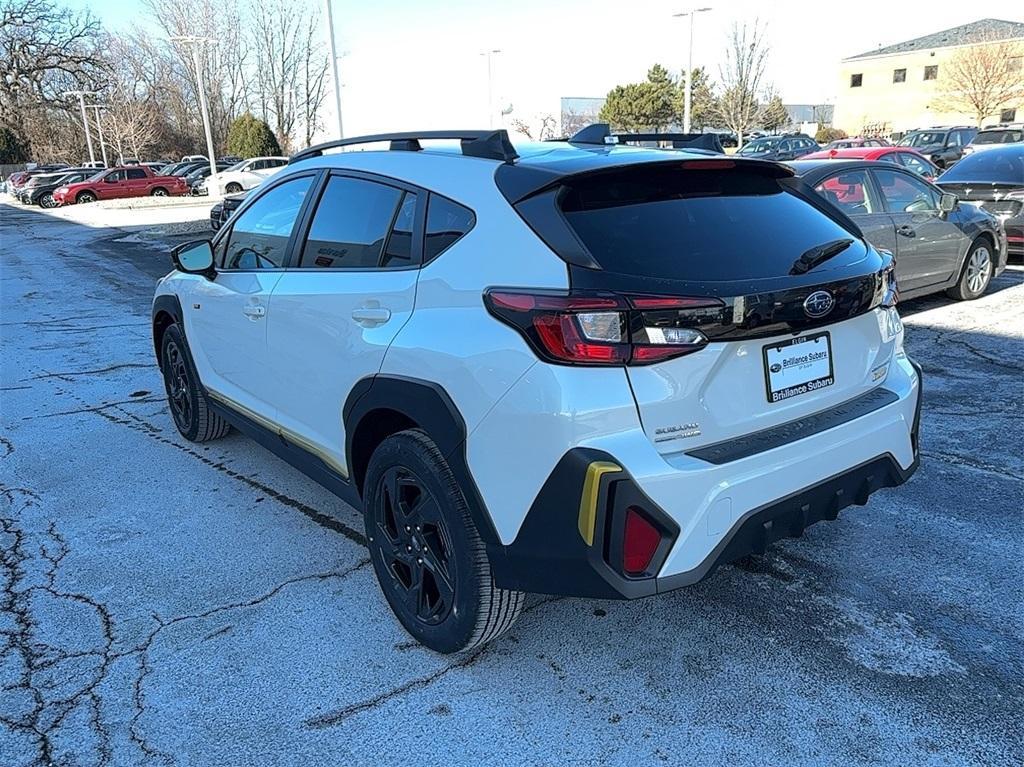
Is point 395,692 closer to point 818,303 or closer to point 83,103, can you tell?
point 818,303

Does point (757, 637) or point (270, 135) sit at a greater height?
point (270, 135)

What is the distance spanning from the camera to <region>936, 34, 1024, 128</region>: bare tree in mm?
47125

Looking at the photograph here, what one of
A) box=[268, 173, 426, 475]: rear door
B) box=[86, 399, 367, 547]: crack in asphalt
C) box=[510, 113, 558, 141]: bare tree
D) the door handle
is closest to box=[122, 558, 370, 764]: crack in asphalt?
box=[86, 399, 367, 547]: crack in asphalt

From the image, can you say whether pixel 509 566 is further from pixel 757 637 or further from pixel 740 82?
pixel 740 82

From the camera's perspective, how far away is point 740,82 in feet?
117

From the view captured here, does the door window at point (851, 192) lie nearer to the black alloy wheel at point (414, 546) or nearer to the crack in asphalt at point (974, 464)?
the crack in asphalt at point (974, 464)

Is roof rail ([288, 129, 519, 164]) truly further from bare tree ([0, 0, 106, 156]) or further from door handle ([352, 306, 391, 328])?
bare tree ([0, 0, 106, 156])

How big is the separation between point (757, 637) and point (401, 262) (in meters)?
1.90

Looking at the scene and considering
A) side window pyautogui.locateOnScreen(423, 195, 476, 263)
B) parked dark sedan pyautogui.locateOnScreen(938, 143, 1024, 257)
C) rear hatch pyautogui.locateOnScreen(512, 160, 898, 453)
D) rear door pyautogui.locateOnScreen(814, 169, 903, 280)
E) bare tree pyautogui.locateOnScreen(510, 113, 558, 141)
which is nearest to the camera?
rear hatch pyautogui.locateOnScreen(512, 160, 898, 453)

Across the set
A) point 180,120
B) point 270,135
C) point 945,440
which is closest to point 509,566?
point 945,440

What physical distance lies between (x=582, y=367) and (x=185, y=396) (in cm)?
368

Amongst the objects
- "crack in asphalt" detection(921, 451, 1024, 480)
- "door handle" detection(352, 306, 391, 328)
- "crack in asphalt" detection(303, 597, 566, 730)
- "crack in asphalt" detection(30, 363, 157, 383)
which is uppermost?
"door handle" detection(352, 306, 391, 328)

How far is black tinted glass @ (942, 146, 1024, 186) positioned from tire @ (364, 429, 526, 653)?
10393 mm

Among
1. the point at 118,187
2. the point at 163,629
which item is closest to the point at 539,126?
the point at 118,187
